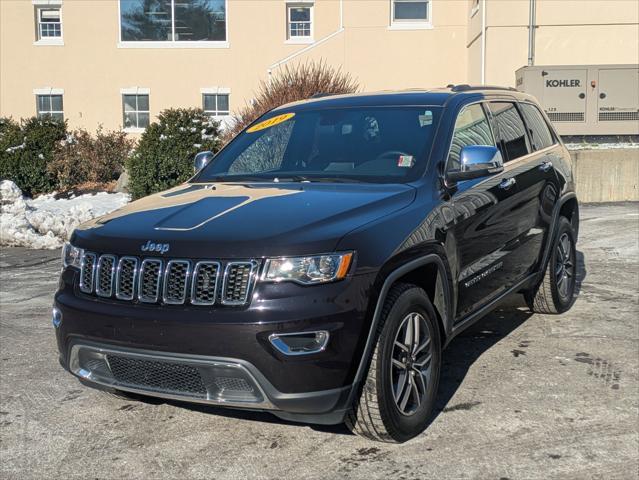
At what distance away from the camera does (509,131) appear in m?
5.71

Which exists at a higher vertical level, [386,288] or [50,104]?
[50,104]

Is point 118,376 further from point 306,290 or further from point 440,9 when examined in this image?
point 440,9

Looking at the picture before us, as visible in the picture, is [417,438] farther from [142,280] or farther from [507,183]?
[507,183]

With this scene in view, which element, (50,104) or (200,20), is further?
(50,104)

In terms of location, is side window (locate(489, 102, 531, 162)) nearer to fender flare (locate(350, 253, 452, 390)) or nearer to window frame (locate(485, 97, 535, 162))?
window frame (locate(485, 97, 535, 162))

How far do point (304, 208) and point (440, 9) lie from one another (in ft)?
64.3

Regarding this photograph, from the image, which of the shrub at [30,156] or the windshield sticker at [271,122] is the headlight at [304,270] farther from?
the shrub at [30,156]

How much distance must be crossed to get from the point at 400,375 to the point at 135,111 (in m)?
21.0

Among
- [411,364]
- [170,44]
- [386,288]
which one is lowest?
[411,364]

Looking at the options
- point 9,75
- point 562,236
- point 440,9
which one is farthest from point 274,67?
point 562,236

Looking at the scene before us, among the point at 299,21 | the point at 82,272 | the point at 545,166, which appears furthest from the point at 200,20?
the point at 82,272

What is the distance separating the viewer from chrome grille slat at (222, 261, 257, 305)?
344 cm

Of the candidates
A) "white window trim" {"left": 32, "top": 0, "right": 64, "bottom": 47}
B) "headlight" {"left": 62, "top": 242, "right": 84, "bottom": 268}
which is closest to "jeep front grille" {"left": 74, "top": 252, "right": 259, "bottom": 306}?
"headlight" {"left": 62, "top": 242, "right": 84, "bottom": 268}

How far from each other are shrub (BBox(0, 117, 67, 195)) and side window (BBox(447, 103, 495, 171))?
11.1 m
